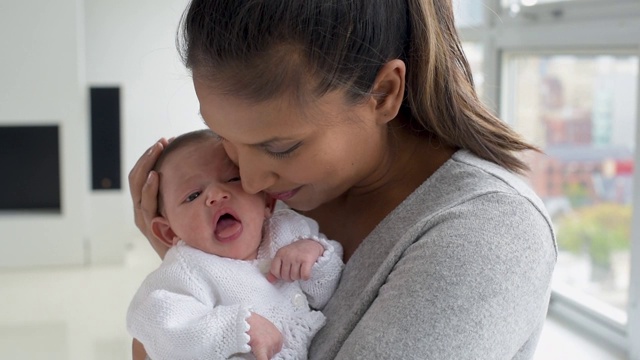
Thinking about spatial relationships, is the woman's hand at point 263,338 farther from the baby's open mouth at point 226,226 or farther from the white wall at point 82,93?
the white wall at point 82,93

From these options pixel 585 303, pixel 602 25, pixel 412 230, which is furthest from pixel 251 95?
pixel 585 303

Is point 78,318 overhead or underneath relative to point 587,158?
underneath

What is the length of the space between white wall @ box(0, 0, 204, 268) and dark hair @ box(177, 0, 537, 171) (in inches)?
87.5

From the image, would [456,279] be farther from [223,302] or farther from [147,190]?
[147,190]

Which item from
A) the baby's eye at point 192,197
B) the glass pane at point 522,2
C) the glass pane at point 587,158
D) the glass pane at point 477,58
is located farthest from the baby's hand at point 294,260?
the glass pane at point 477,58

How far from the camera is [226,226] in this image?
1.20 metres

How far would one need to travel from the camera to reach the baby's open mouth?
1.19 meters

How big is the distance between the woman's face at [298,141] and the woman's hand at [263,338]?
0.58 feet

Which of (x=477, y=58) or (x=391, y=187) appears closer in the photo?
(x=391, y=187)

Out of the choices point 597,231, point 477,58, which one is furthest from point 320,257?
point 477,58

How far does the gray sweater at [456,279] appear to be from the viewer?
91 cm

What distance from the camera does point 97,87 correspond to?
335 cm

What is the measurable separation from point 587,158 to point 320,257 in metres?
1.49

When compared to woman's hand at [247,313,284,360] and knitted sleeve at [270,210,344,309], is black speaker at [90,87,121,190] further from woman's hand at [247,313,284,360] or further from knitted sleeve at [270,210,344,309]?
→ woman's hand at [247,313,284,360]
